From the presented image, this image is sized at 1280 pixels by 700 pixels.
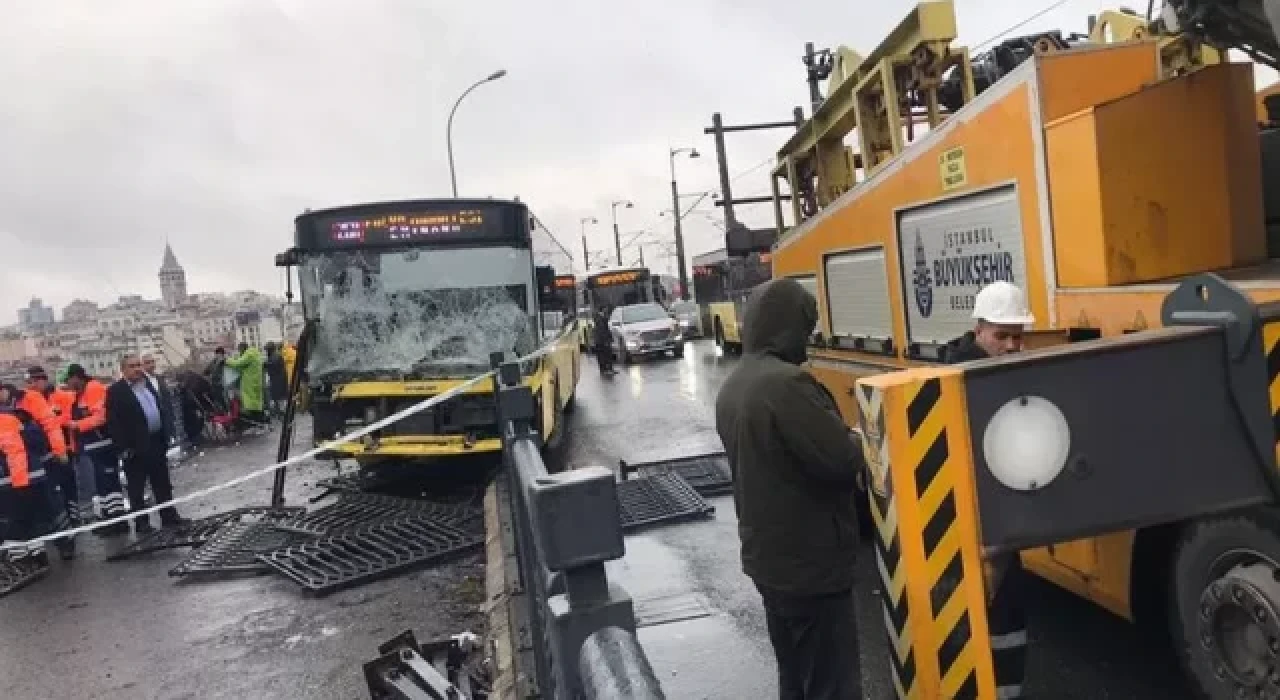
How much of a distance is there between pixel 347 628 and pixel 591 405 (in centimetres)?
1228

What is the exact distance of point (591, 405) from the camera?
1884 centimetres

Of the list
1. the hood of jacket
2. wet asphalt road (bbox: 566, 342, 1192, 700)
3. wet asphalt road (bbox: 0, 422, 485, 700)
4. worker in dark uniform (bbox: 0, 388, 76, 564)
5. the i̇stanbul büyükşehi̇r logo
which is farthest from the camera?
worker in dark uniform (bbox: 0, 388, 76, 564)

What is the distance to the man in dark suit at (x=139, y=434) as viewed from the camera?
32.7 ft

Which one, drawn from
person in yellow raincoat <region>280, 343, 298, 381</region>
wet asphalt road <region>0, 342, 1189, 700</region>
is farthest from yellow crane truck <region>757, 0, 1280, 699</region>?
person in yellow raincoat <region>280, 343, 298, 381</region>

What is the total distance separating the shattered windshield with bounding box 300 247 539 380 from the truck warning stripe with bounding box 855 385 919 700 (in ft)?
25.8

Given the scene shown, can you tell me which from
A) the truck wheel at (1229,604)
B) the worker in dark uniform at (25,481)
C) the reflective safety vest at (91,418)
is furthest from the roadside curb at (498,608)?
the reflective safety vest at (91,418)

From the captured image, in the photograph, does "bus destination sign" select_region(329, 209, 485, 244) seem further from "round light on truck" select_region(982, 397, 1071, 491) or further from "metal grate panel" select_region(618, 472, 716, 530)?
"round light on truck" select_region(982, 397, 1071, 491)

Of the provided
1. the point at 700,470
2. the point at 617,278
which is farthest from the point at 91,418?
the point at 617,278

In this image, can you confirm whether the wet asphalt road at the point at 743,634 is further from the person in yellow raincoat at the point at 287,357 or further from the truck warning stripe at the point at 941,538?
the person in yellow raincoat at the point at 287,357

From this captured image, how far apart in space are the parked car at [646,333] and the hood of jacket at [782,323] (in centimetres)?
2403

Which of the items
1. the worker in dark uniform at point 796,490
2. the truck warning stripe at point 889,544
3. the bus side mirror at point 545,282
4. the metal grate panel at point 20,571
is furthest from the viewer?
the bus side mirror at point 545,282

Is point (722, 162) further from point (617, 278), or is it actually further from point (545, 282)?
point (545, 282)

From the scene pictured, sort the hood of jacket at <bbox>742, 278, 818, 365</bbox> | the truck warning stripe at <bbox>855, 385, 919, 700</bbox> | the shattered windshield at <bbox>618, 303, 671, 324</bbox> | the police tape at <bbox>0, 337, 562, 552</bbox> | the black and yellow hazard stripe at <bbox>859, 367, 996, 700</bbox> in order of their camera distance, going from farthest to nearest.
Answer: the shattered windshield at <bbox>618, 303, 671, 324</bbox>
the police tape at <bbox>0, 337, 562, 552</bbox>
the hood of jacket at <bbox>742, 278, 818, 365</bbox>
the truck warning stripe at <bbox>855, 385, 919, 700</bbox>
the black and yellow hazard stripe at <bbox>859, 367, 996, 700</bbox>

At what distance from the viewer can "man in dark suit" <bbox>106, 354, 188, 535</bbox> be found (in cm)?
997
